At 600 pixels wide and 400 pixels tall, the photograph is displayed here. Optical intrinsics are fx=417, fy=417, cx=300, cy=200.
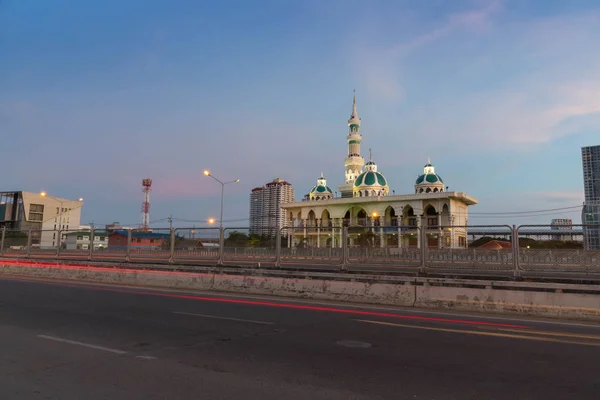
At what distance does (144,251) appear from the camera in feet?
63.1

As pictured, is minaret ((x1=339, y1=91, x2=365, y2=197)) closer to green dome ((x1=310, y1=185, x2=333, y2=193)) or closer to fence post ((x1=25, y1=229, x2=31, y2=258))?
green dome ((x1=310, y1=185, x2=333, y2=193))

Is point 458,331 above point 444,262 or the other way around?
the other way around

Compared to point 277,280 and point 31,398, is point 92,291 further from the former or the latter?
point 31,398

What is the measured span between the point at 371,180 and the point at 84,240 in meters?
86.7

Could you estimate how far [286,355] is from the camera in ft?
20.5

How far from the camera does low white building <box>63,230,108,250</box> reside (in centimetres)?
2067

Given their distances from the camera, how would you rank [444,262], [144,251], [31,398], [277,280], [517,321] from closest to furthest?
1. [31,398]
2. [517,321]
3. [444,262]
4. [277,280]
5. [144,251]

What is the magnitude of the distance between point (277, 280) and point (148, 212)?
14439cm

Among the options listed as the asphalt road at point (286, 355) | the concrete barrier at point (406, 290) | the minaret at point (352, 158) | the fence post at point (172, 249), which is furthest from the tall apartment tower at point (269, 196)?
the asphalt road at point (286, 355)

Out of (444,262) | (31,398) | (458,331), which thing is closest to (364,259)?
(444,262)

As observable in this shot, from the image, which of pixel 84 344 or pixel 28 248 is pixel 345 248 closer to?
pixel 84 344

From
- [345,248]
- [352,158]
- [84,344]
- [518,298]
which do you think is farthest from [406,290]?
[352,158]

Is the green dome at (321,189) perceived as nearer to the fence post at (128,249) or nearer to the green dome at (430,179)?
the green dome at (430,179)

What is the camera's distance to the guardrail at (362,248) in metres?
11.9
